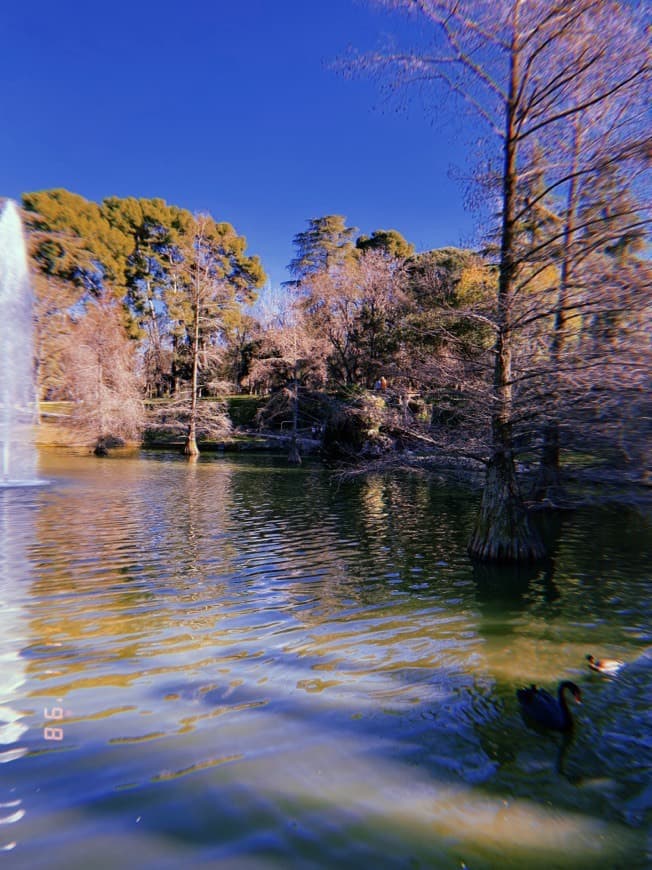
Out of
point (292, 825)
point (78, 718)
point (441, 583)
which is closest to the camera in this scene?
point (292, 825)

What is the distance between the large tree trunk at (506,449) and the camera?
893 centimetres

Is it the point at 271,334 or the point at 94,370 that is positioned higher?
the point at 271,334

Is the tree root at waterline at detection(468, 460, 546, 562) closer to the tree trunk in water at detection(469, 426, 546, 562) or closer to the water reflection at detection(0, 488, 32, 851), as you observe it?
the tree trunk in water at detection(469, 426, 546, 562)

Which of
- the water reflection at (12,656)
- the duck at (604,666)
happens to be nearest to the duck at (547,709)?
the duck at (604,666)

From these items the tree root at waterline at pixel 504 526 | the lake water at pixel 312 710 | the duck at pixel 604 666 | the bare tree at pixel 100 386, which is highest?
the bare tree at pixel 100 386

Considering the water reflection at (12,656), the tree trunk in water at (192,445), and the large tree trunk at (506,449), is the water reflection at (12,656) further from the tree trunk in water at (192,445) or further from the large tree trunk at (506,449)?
the tree trunk in water at (192,445)

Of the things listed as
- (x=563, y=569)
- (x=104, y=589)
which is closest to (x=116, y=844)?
(x=104, y=589)

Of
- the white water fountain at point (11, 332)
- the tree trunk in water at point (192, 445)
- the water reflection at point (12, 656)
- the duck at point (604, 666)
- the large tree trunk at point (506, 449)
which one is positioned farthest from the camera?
the tree trunk in water at point (192, 445)

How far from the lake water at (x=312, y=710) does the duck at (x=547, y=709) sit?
141 mm

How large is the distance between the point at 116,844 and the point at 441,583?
5877 mm

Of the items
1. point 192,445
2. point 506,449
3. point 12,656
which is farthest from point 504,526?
point 192,445

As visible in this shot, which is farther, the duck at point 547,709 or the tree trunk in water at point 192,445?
the tree trunk in water at point 192,445

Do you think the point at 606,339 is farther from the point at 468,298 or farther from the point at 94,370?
the point at 94,370

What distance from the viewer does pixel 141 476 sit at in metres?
20.9
